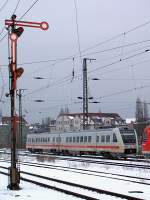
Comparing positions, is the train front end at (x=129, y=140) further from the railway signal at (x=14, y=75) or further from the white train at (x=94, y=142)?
the railway signal at (x=14, y=75)

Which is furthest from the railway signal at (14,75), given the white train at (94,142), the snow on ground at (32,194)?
the white train at (94,142)

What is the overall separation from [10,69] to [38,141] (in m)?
49.0

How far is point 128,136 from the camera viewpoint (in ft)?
146

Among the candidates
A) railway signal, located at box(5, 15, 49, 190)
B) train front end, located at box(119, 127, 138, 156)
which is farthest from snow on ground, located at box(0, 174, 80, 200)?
train front end, located at box(119, 127, 138, 156)

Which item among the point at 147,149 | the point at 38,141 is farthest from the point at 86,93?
the point at 38,141

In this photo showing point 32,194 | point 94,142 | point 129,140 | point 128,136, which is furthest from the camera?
point 94,142

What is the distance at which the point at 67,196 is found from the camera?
1549 centimetres

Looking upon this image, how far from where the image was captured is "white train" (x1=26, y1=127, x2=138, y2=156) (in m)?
44.1

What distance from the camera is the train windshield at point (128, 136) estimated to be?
44.1m

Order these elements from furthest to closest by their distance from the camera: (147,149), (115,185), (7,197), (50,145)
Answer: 1. (50,145)
2. (147,149)
3. (115,185)
4. (7,197)

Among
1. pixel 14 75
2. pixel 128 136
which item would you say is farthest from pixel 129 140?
pixel 14 75

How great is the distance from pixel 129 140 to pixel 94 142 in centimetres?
451

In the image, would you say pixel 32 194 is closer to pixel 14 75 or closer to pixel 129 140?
pixel 14 75

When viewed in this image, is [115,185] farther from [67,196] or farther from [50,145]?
[50,145]
